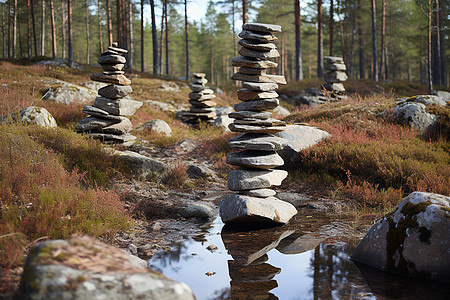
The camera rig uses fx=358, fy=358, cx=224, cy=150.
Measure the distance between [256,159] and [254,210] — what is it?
1.12 m

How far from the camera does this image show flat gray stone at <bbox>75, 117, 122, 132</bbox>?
1169 centimetres

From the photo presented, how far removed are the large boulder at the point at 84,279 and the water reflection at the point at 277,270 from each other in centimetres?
138

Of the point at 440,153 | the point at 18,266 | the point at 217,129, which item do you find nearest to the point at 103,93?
the point at 217,129

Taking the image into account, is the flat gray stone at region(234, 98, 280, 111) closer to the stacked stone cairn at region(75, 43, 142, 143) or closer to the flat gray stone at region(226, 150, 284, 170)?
the flat gray stone at region(226, 150, 284, 170)

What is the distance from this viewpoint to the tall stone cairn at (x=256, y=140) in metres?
7.00

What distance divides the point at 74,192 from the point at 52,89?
38.8ft

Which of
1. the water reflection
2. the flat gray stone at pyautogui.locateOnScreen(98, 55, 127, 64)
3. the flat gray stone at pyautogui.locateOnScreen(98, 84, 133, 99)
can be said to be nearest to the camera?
the water reflection

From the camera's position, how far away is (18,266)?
3.75 m

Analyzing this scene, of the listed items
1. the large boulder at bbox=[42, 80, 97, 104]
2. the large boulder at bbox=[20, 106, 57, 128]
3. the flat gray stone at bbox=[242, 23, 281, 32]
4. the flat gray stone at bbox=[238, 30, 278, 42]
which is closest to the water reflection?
the flat gray stone at bbox=[238, 30, 278, 42]

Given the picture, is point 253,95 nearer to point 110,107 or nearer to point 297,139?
point 297,139

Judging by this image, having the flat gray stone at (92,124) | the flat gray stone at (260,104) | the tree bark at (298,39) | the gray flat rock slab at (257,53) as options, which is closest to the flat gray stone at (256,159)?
the flat gray stone at (260,104)

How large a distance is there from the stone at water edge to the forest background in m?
19.8

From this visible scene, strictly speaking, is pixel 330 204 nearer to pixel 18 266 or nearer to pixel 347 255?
pixel 347 255

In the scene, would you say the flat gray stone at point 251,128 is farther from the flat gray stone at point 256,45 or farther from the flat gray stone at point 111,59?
the flat gray stone at point 111,59
